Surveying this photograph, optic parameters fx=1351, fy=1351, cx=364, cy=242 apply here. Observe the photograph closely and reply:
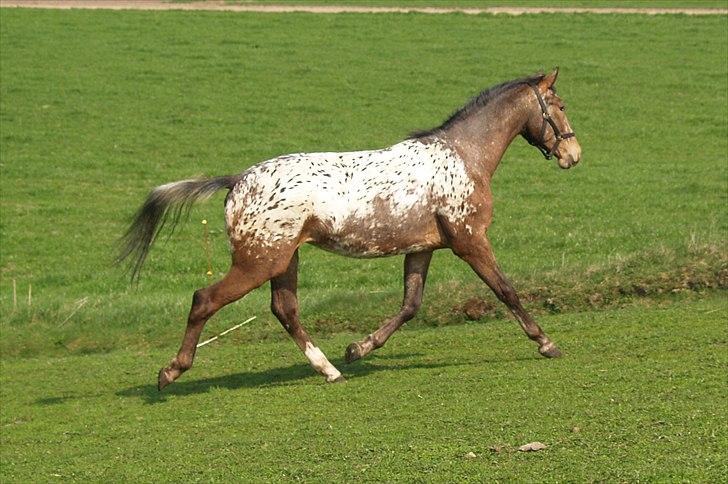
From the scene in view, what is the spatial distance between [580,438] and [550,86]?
15.4 feet

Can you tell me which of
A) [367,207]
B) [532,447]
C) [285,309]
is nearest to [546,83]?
[367,207]

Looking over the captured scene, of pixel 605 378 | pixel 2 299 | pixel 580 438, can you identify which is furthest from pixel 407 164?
pixel 2 299

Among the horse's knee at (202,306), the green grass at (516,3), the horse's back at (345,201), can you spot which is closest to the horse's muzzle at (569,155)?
the horse's back at (345,201)

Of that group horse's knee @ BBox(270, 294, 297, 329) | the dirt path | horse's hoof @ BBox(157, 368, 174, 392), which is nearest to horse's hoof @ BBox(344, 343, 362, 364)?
horse's knee @ BBox(270, 294, 297, 329)

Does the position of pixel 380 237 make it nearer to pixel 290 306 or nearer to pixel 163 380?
pixel 290 306

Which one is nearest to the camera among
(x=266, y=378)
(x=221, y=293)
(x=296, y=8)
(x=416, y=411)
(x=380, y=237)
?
(x=416, y=411)

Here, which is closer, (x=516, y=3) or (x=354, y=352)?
(x=354, y=352)

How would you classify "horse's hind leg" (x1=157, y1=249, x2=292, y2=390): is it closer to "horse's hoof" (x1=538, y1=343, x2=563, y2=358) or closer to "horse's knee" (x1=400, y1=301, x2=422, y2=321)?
"horse's knee" (x1=400, y1=301, x2=422, y2=321)

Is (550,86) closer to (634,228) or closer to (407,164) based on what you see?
(407,164)

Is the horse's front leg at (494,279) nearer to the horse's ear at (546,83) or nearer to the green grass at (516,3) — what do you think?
the horse's ear at (546,83)

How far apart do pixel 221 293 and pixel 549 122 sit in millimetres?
3633

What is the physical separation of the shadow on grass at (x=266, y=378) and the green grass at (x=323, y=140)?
2.33m

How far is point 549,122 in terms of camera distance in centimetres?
1320

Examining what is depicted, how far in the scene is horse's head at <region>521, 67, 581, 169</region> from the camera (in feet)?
43.2
